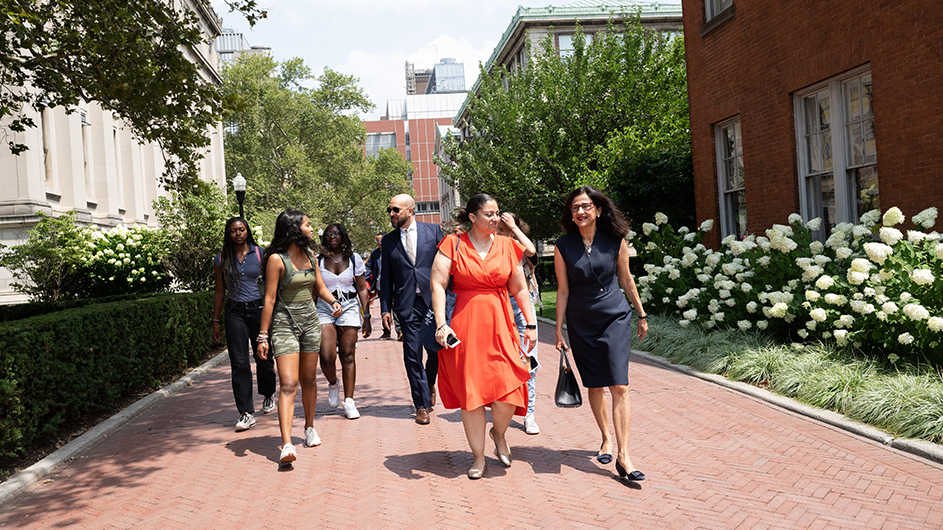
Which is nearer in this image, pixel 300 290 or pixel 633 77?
pixel 300 290

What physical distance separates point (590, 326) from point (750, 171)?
8457 millimetres

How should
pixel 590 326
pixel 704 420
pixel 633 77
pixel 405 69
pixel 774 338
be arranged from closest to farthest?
pixel 590 326 < pixel 704 420 < pixel 774 338 < pixel 633 77 < pixel 405 69

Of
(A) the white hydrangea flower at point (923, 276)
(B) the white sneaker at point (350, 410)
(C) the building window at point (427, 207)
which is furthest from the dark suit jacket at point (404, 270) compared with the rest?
(C) the building window at point (427, 207)

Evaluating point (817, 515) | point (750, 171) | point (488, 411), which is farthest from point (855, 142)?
point (817, 515)

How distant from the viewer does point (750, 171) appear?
508 inches

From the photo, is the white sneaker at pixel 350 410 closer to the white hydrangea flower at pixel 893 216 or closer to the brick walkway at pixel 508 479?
the brick walkway at pixel 508 479

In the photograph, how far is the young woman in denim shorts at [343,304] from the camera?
7.96 metres

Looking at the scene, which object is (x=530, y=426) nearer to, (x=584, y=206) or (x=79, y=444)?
(x=584, y=206)

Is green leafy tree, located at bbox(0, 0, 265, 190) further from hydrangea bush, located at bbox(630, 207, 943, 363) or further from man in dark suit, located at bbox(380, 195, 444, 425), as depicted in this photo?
hydrangea bush, located at bbox(630, 207, 943, 363)

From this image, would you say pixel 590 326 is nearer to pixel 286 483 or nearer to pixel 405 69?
pixel 286 483

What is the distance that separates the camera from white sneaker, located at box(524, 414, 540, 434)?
6977 millimetres

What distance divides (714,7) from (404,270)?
9591 millimetres

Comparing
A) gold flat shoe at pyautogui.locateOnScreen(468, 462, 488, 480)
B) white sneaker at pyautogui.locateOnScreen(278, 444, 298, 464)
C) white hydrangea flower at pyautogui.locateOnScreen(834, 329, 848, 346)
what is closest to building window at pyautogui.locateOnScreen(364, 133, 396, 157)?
white hydrangea flower at pyautogui.locateOnScreen(834, 329, 848, 346)

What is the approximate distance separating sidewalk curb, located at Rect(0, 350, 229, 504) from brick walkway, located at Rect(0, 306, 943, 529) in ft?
0.34
